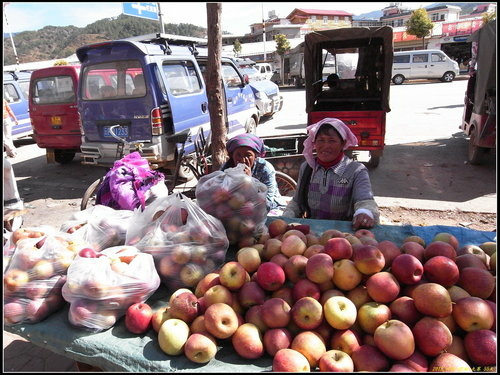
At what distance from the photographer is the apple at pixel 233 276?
1.74 metres

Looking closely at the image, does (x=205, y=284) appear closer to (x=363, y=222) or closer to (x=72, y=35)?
(x=363, y=222)

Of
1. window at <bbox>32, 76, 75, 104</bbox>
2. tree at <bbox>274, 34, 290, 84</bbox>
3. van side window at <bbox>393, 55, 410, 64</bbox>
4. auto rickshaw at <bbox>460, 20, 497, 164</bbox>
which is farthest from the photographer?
tree at <bbox>274, 34, 290, 84</bbox>

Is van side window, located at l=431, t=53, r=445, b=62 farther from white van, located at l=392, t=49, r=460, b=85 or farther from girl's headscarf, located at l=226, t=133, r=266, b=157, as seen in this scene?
girl's headscarf, located at l=226, t=133, r=266, b=157

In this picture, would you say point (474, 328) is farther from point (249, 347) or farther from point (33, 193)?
point (33, 193)

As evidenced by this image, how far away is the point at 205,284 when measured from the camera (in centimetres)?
180

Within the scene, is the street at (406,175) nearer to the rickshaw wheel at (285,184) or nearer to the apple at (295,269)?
the rickshaw wheel at (285,184)

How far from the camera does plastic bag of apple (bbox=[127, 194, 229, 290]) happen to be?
6.21 feet

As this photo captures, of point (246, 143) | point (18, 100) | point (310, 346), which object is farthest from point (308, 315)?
point (18, 100)

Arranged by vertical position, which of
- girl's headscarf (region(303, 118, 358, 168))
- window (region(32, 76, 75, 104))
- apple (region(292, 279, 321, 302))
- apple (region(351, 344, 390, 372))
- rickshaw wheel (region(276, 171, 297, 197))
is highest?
window (region(32, 76, 75, 104))

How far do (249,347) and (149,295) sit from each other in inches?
24.9

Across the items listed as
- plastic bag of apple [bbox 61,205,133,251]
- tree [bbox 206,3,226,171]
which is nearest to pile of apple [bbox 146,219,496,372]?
plastic bag of apple [bbox 61,205,133,251]

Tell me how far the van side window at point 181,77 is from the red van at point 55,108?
A: 2.88 m

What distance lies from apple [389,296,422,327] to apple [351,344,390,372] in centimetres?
19

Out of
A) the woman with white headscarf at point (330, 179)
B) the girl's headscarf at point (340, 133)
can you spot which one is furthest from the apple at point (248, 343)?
the girl's headscarf at point (340, 133)
